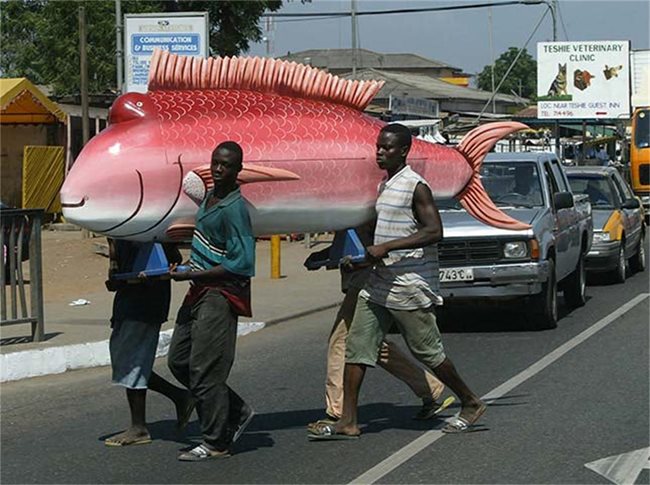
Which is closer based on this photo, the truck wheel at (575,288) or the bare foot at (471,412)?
the bare foot at (471,412)

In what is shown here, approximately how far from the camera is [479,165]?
7.46 meters

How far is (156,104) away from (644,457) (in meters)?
3.51

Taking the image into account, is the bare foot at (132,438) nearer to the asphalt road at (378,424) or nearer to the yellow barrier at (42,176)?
the asphalt road at (378,424)

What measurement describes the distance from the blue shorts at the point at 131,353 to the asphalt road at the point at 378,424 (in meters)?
0.46

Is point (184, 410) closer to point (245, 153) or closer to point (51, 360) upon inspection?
point (245, 153)

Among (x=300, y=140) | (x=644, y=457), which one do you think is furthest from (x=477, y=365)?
(x=300, y=140)

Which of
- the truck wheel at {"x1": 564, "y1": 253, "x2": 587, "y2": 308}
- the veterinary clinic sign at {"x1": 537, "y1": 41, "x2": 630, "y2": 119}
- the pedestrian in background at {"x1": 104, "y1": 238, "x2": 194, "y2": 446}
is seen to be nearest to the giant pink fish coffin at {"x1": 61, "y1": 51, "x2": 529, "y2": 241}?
the pedestrian in background at {"x1": 104, "y1": 238, "x2": 194, "y2": 446}

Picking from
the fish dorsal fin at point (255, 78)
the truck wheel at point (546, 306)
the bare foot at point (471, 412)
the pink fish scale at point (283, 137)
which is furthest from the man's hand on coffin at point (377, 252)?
the truck wheel at point (546, 306)

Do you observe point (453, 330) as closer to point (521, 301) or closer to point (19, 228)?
point (521, 301)

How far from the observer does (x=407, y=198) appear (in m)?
7.02

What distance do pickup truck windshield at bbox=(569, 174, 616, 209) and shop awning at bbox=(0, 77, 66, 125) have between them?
12312 millimetres

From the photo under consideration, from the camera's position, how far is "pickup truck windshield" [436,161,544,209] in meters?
13.4

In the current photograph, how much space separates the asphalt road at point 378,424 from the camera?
22.1ft

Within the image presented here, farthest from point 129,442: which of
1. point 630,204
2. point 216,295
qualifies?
point 630,204
